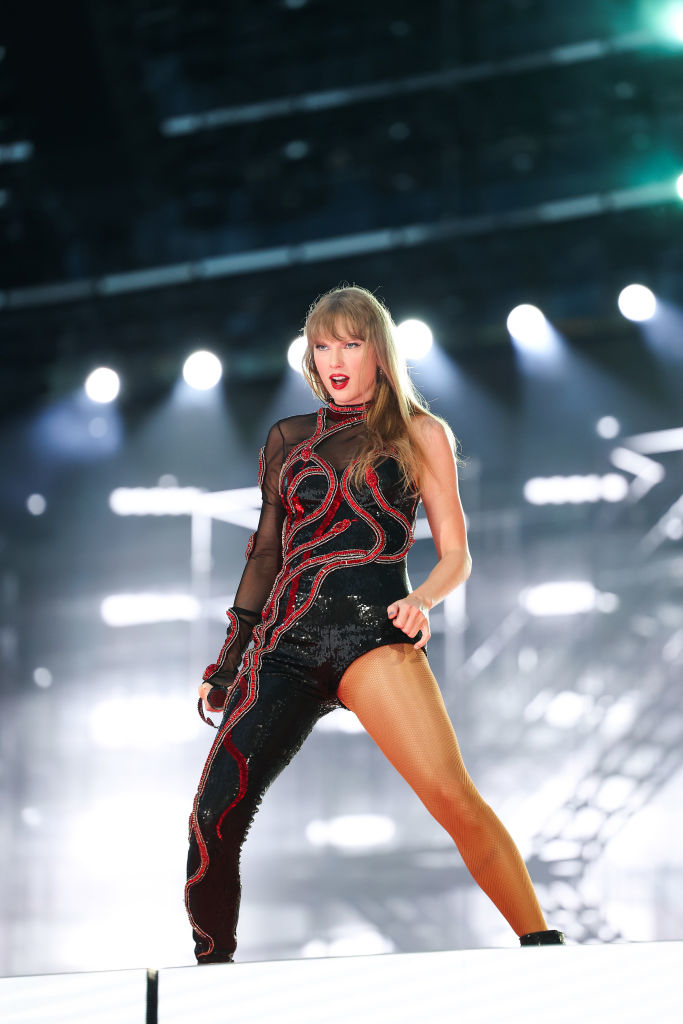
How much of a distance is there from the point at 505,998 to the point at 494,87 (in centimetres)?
414

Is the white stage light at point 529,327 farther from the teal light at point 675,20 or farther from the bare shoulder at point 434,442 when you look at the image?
the bare shoulder at point 434,442

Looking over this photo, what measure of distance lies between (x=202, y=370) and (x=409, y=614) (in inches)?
159

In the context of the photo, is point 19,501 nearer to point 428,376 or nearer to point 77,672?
point 77,672

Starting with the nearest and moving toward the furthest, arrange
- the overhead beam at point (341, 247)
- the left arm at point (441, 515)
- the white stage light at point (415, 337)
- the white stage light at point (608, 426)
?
1. the left arm at point (441, 515)
2. the overhead beam at point (341, 247)
3. the white stage light at point (415, 337)
4. the white stage light at point (608, 426)

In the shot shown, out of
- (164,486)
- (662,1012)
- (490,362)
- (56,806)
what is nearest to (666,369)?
(490,362)

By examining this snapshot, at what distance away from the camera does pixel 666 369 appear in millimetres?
4988

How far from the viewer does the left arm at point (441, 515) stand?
1682mm

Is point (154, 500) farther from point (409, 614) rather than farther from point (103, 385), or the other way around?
point (409, 614)

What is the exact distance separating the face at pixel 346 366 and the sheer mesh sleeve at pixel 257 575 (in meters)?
0.14

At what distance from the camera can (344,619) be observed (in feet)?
5.49

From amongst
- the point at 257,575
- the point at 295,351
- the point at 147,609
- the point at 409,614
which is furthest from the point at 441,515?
the point at 147,609

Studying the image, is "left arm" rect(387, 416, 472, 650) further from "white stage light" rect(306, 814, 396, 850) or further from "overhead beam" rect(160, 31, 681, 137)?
"white stage light" rect(306, 814, 396, 850)

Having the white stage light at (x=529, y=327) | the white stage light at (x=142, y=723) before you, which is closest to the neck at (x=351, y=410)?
the white stage light at (x=529, y=327)

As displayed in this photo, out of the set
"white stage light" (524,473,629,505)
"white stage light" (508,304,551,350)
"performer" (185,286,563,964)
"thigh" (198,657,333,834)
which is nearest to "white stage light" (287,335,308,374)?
"white stage light" (508,304,551,350)
